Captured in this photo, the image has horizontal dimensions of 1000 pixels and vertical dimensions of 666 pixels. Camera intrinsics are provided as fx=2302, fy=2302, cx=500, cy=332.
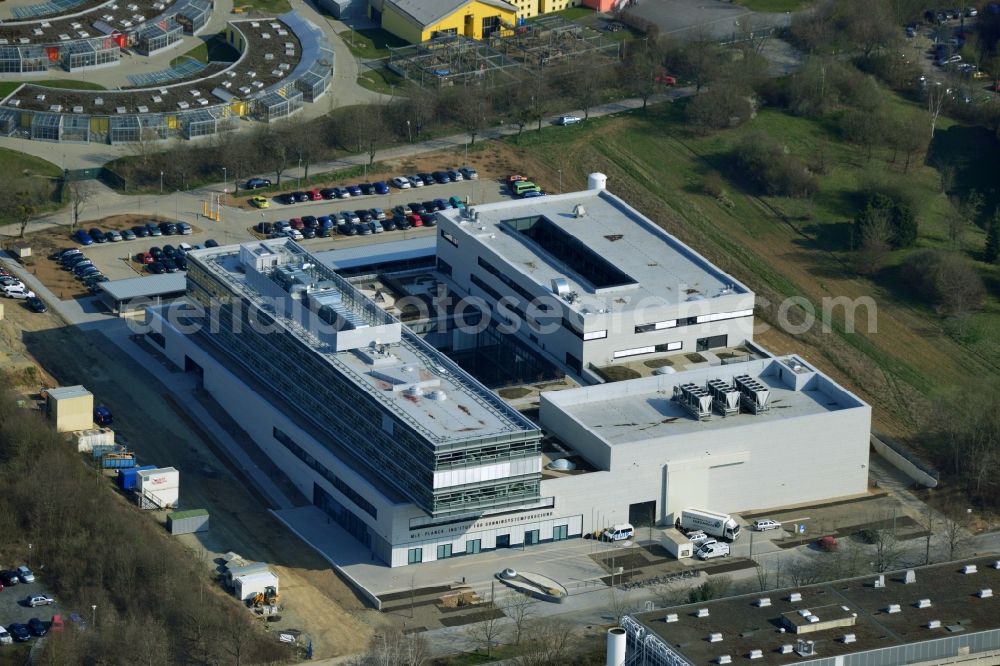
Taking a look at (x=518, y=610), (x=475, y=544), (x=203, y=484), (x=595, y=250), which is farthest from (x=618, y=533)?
(x=595, y=250)

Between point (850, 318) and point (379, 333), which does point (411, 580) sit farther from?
point (850, 318)

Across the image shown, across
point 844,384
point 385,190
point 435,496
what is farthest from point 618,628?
point 385,190

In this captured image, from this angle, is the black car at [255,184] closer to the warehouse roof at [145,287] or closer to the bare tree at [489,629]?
the warehouse roof at [145,287]

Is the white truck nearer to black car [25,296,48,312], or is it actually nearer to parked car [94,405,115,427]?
parked car [94,405,115,427]

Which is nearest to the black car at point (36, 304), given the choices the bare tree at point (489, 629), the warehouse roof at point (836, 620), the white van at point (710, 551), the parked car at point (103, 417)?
the parked car at point (103, 417)

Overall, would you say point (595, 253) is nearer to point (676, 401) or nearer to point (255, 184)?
point (676, 401)
